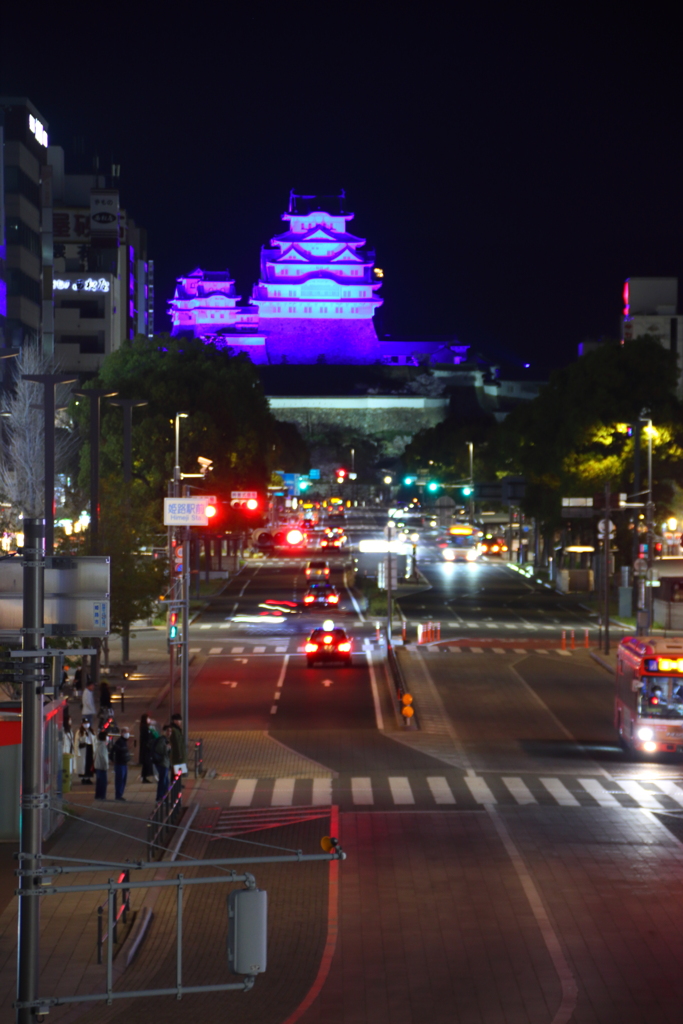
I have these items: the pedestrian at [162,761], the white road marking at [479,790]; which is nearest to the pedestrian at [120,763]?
the pedestrian at [162,761]

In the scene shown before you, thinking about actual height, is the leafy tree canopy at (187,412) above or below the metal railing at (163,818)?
above

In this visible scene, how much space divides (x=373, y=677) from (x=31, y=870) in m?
34.1

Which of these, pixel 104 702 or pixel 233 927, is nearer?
pixel 233 927

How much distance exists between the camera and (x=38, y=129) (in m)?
92.8

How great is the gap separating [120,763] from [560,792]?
25.5 feet

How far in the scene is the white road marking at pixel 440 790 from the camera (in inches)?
956

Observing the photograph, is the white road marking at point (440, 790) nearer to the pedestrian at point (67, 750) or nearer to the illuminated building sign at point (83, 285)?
the pedestrian at point (67, 750)

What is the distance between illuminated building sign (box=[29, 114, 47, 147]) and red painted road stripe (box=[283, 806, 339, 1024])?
260 feet

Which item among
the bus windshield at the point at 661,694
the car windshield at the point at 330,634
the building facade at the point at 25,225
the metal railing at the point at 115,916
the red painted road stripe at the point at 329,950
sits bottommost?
the red painted road stripe at the point at 329,950

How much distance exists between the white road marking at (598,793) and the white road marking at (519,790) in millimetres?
1097

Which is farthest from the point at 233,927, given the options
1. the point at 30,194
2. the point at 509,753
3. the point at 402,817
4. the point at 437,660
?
the point at 30,194

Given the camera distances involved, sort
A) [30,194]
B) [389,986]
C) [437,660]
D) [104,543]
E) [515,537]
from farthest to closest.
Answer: [515,537] < [30,194] < [437,660] < [104,543] < [389,986]

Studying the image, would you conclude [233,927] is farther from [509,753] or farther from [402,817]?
[509,753]

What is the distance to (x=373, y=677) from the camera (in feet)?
142
